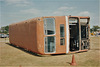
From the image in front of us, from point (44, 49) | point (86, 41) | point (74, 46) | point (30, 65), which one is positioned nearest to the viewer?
point (30, 65)

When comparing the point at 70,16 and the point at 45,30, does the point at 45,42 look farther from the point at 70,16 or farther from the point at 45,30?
the point at 70,16

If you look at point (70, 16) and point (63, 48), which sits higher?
point (70, 16)

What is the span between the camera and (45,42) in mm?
11188

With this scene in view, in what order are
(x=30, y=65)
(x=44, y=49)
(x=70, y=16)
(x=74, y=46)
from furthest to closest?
(x=74, y=46)
(x=70, y=16)
(x=44, y=49)
(x=30, y=65)

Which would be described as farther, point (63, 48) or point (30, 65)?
point (63, 48)

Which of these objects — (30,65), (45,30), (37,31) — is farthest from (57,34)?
(30,65)

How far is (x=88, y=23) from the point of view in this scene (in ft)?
46.7

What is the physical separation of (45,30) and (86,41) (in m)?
5.77

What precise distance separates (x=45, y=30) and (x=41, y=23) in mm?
783

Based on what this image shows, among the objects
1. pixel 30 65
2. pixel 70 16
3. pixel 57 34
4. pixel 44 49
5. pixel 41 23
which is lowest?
pixel 30 65

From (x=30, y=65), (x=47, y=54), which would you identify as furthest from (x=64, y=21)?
(x=30, y=65)

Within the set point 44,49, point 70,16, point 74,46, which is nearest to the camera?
point 44,49

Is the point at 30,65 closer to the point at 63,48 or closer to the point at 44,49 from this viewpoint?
the point at 44,49

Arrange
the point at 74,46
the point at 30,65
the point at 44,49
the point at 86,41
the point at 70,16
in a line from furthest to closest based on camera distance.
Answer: the point at 74,46 → the point at 86,41 → the point at 70,16 → the point at 44,49 → the point at 30,65
